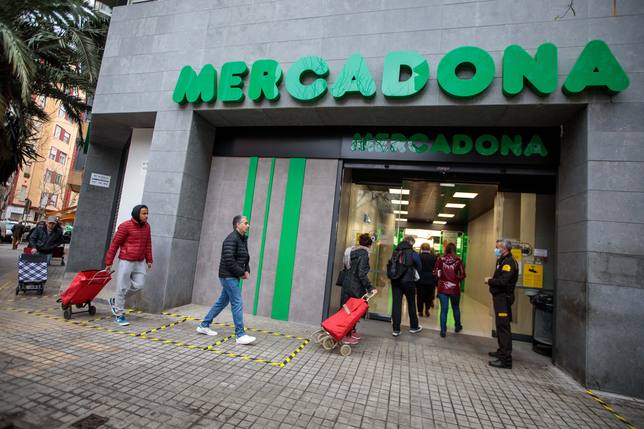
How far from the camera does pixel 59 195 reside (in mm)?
40188

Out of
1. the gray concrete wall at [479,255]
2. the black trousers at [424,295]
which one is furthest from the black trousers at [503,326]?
the gray concrete wall at [479,255]

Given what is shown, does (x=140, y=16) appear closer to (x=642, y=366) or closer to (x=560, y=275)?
(x=560, y=275)

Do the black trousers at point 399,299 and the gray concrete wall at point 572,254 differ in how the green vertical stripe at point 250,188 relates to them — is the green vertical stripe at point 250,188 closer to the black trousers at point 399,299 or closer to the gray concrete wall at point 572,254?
the black trousers at point 399,299

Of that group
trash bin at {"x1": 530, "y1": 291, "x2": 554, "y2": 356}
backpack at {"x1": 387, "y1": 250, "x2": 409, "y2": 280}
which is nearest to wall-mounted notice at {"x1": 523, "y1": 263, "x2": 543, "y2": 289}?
trash bin at {"x1": 530, "y1": 291, "x2": 554, "y2": 356}

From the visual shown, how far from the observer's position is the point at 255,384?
3787 mm

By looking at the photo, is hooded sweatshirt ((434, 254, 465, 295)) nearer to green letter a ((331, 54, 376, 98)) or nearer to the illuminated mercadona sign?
the illuminated mercadona sign

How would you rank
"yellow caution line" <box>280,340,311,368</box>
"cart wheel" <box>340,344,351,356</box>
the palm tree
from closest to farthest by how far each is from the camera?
"yellow caution line" <box>280,340,311,368</box> → "cart wheel" <box>340,344,351,356</box> → the palm tree

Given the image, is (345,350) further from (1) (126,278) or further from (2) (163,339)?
(1) (126,278)

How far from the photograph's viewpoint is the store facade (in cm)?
493

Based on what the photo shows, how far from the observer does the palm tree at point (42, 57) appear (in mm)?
7320

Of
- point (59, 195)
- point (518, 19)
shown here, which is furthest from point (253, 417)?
point (59, 195)

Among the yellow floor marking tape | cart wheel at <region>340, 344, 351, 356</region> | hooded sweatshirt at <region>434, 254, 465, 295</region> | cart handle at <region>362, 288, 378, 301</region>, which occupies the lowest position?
the yellow floor marking tape

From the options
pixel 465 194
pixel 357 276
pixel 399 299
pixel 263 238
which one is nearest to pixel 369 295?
pixel 357 276

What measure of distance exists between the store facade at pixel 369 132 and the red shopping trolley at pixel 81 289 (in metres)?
1.13
